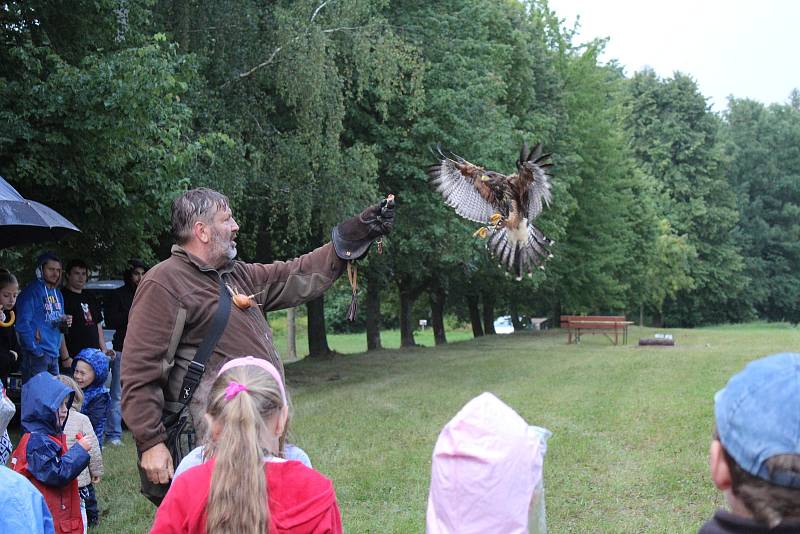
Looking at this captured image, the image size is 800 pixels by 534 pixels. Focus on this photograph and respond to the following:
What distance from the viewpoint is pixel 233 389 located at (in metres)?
2.53

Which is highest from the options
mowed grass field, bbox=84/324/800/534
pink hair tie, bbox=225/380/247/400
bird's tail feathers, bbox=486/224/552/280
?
bird's tail feathers, bbox=486/224/552/280

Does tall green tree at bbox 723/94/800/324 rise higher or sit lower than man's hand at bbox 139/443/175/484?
higher

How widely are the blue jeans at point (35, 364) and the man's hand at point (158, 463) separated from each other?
4476mm

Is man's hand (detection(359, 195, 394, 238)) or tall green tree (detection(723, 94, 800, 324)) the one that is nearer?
man's hand (detection(359, 195, 394, 238))

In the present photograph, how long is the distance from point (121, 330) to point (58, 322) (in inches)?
54.8

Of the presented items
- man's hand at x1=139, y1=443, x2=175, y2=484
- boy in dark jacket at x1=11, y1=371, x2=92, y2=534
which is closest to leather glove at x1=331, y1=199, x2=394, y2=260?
man's hand at x1=139, y1=443, x2=175, y2=484

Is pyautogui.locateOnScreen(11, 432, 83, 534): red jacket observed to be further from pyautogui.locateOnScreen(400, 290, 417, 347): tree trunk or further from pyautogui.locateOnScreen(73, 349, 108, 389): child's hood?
pyautogui.locateOnScreen(400, 290, 417, 347): tree trunk

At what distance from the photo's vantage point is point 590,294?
30234 millimetres

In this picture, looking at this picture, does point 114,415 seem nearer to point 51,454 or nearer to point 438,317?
point 51,454

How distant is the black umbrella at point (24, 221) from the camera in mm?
5852

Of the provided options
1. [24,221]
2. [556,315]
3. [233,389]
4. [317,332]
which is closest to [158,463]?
[233,389]

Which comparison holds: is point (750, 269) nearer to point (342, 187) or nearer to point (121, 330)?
point (342, 187)

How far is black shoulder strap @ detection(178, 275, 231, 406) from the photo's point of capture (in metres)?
3.46

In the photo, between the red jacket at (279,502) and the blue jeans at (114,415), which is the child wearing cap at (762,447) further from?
the blue jeans at (114,415)
